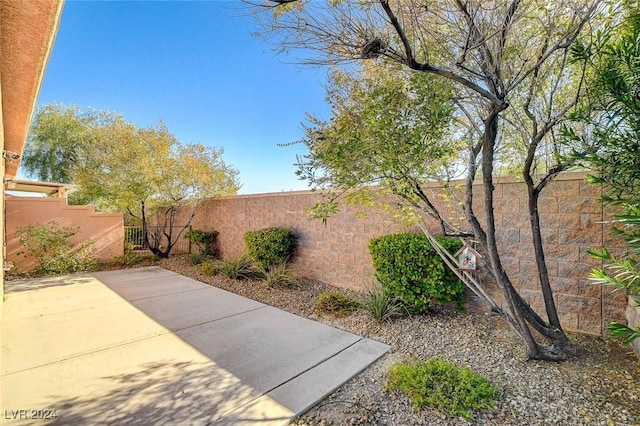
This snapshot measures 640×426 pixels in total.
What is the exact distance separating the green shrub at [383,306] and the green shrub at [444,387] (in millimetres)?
1464

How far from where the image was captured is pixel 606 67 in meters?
2.26

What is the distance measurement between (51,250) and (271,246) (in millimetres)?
6201

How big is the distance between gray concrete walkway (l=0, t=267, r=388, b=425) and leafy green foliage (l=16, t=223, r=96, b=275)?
2.54 m

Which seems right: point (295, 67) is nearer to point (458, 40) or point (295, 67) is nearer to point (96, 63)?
point (458, 40)

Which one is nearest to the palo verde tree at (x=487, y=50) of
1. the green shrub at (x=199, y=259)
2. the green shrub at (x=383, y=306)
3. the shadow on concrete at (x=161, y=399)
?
the green shrub at (x=383, y=306)

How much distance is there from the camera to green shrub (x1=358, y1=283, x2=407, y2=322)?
422 cm

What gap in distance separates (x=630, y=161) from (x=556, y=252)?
2058 millimetres

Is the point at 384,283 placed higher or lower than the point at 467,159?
lower

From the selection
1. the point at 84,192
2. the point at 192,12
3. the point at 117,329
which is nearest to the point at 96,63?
the point at 84,192

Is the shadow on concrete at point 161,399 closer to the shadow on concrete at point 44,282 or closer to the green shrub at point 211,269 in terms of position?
the green shrub at point 211,269

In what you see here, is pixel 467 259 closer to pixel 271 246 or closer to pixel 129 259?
pixel 271 246

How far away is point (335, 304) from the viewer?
4.82 meters

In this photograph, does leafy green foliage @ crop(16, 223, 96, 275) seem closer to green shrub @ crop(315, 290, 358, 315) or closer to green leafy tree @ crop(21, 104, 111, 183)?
green shrub @ crop(315, 290, 358, 315)

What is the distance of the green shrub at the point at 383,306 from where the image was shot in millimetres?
4223
